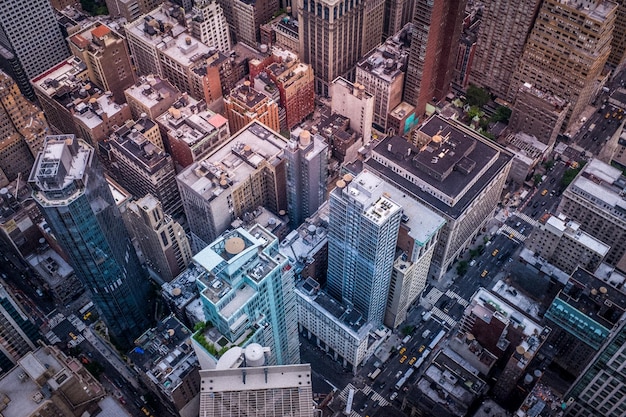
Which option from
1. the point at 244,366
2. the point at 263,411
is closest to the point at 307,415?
the point at 263,411

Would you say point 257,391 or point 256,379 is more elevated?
point 256,379

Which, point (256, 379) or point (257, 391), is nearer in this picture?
point (257, 391)

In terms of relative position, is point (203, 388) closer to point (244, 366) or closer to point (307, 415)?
point (244, 366)

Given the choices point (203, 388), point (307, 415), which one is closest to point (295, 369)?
point (307, 415)

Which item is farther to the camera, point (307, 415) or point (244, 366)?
point (244, 366)

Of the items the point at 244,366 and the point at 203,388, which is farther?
the point at 244,366

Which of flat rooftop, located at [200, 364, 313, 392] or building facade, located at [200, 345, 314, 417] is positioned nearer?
building facade, located at [200, 345, 314, 417]

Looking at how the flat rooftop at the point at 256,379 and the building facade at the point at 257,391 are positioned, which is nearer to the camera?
the building facade at the point at 257,391

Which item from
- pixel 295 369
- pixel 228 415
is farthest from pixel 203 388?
pixel 295 369

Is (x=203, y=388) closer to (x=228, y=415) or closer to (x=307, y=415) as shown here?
(x=228, y=415)
